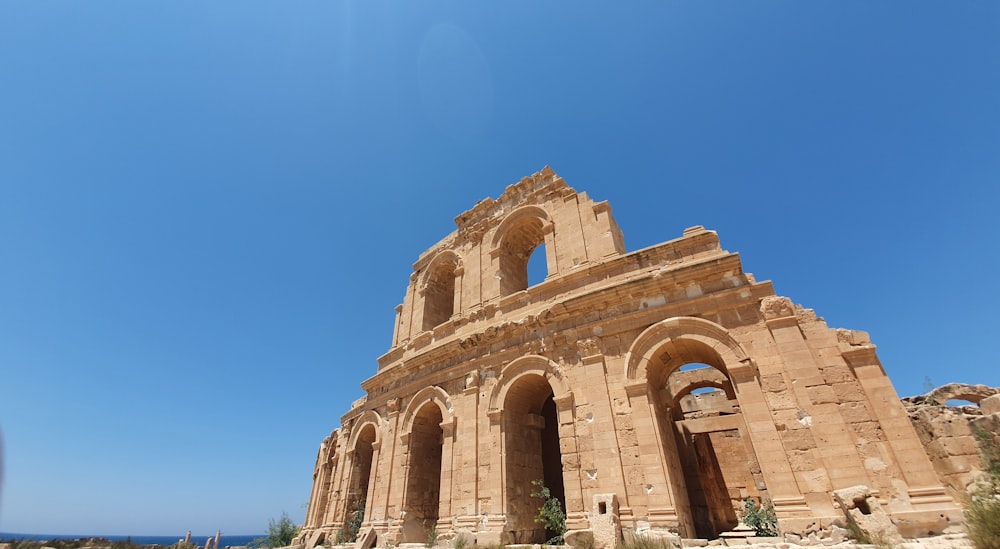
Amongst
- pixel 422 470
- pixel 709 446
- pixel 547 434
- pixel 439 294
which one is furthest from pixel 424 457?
pixel 709 446

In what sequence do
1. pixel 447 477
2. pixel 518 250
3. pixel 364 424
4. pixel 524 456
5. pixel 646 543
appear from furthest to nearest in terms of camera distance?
pixel 518 250 < pixel 364 424 < pixel 447 477 < pixel 524 456 < pixel 646 543

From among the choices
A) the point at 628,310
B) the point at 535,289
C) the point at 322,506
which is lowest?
the point at 322,506

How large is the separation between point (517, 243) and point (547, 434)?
6382 mm

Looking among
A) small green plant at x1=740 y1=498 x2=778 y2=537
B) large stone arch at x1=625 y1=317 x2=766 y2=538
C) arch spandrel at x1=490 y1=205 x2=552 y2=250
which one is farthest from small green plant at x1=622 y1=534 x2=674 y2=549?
arch spandrel at x1=490 y1=205 x2=552 y2=250

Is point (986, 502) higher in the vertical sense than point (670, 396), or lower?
lower

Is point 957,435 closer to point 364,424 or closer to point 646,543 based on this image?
point 646,543

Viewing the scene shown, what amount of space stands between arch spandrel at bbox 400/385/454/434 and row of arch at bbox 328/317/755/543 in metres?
0.03

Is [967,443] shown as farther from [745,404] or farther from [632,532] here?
[632,532]

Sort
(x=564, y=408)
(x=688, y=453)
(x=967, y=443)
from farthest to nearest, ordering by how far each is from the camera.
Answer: (x=688, y=453), (x=564, y=408), (x=967, y=443)

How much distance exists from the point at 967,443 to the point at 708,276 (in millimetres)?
4552

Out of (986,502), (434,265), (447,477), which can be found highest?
(434,265)

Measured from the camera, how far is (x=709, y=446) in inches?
551

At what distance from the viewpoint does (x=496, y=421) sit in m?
10.2

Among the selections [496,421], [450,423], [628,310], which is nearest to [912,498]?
[628,310]
